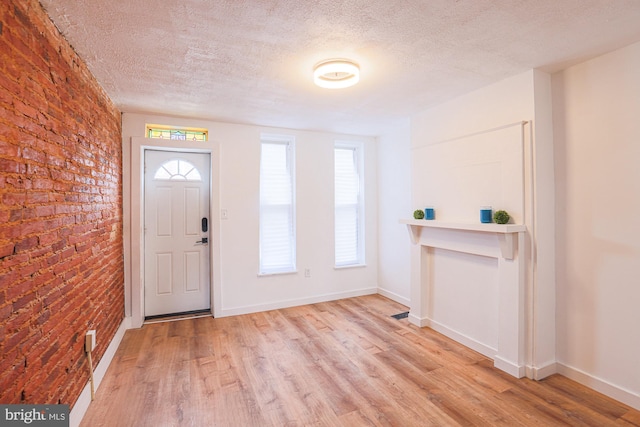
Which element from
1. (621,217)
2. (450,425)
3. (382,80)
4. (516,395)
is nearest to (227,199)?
(382,80)

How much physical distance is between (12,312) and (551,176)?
3.57 meters

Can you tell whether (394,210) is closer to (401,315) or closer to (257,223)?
(401,315)

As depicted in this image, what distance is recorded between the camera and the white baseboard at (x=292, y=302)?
13.0 ft

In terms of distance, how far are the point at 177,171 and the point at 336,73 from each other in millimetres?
2524

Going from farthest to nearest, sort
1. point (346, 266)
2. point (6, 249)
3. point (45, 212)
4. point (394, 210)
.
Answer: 1. point (346, 266)
2. point (394, 210)
3. point (45, 212)
4. point (6, 249)

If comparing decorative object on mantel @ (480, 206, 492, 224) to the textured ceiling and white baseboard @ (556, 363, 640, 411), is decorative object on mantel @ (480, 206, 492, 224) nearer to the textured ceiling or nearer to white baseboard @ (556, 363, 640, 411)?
the textured ceiling

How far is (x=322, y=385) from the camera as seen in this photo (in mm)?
2418

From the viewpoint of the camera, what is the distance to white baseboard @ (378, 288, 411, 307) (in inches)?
169

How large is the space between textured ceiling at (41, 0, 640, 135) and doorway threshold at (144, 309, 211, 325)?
8.39 ft

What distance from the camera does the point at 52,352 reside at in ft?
5.63

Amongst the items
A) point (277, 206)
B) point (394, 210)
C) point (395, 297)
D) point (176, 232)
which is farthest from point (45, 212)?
point (395, 297)

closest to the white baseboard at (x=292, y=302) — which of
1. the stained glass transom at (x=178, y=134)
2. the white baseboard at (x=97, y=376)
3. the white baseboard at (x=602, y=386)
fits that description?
the white baseboard at (x=97, y=376)

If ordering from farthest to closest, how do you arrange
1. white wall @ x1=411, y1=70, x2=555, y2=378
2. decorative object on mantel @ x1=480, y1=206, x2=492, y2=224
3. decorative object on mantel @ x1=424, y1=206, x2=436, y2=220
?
decorative object on mantel @ x1=424, y1=206, x2=436, y2=220
decorative object on mantel @ x1=480, y1=206, x2=492, y2=224
white wall @ x1=411, y1=70, x2=555, y2=378

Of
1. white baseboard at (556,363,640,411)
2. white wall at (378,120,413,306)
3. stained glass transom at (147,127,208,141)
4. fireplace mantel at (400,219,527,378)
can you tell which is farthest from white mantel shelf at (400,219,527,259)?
stained glass transom at (147,127,208,141)
